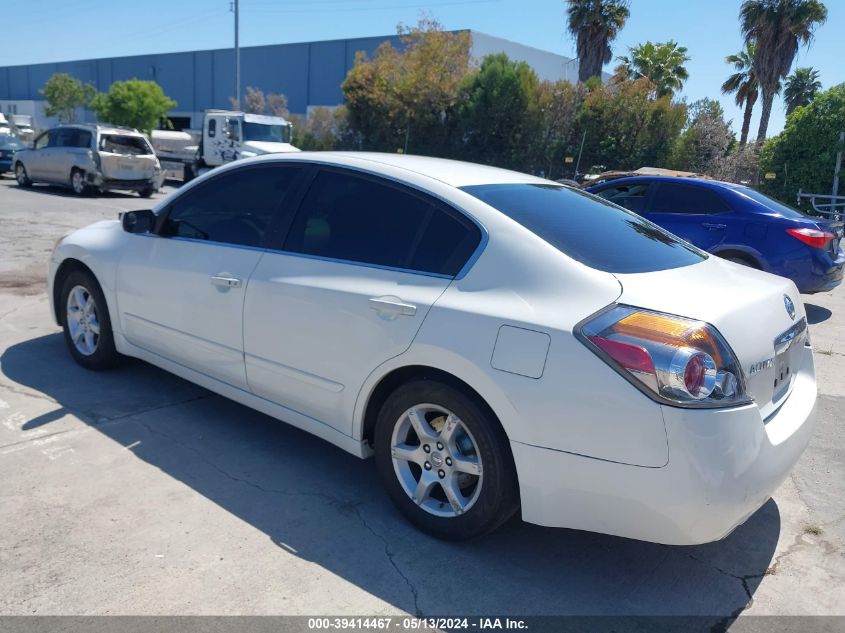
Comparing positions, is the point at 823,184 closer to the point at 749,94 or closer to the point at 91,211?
the point at 91,211

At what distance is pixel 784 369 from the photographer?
315 centimetres

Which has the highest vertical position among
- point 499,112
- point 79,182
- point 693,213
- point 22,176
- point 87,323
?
point 499,112

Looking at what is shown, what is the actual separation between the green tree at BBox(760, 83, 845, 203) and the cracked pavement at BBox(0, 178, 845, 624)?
1726 centimetres

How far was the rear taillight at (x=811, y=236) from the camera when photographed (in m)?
8.16

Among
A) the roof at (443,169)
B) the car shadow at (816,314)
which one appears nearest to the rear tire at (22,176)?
the roof at (443,169)

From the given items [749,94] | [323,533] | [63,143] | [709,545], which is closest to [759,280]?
[709,545]

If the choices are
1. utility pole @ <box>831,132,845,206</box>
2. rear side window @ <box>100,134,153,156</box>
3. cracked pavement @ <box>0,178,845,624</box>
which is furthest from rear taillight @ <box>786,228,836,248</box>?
rear side window @ <box>100,134,153,156</box>

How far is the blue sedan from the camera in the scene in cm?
822

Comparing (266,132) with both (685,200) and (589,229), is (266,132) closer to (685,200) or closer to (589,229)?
(685,200)

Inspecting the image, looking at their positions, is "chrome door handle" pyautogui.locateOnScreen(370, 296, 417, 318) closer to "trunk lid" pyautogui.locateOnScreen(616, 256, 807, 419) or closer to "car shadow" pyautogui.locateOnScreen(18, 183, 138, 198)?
"trunk lid" pyautogui.locateOnScreen(616, 256, 807, 419)

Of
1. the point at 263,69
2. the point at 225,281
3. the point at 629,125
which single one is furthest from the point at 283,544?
the point at 263,69

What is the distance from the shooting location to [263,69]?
5284cm

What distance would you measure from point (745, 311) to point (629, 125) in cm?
2511

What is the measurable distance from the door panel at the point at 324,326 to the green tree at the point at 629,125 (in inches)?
960
